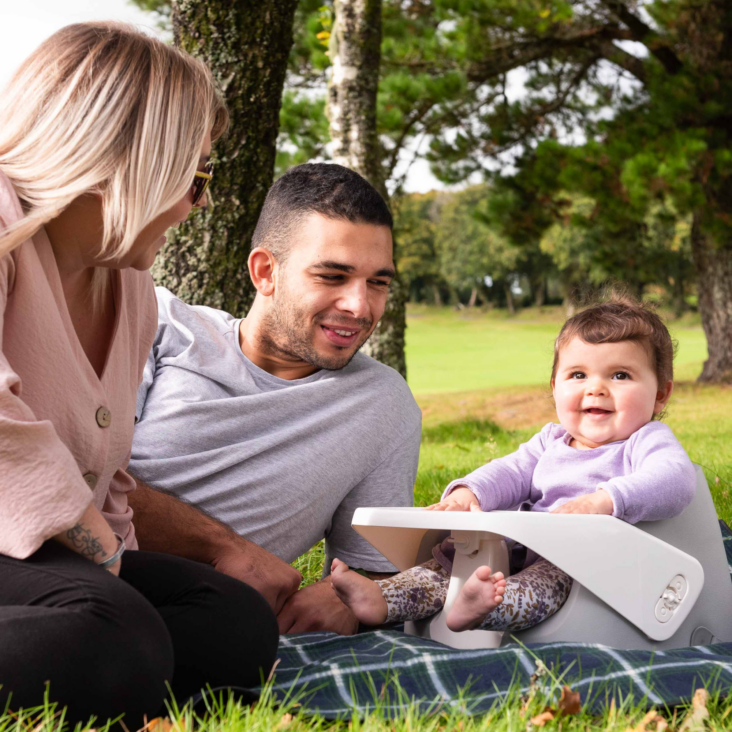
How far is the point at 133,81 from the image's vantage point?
61.4 inches

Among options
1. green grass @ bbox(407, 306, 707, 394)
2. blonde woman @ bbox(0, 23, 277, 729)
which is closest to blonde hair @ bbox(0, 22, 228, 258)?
blonde woman @ bbox(0, 23, 277, 729)

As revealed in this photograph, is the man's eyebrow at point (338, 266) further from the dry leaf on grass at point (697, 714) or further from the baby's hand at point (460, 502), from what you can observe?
the dry leaf on grass at point (697, 714)

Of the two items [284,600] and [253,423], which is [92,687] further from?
[253,423]

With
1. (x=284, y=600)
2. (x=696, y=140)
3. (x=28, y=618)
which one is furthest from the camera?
(x=696, y=140)

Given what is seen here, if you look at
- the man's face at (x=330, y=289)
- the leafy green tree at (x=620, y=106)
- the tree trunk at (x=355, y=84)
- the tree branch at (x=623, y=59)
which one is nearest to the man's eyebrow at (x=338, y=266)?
the man's face at (x=330, y=289)

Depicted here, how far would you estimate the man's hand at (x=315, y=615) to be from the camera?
6.90 feet

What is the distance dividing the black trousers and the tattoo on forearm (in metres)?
0.02

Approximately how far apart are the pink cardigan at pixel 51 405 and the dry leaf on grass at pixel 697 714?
3.85 feet

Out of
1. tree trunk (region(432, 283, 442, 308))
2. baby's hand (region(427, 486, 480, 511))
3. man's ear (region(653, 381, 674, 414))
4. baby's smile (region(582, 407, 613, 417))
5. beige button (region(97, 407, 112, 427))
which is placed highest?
tree trunk (region(432, 283, 442, 308))

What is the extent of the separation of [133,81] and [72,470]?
2.47 feet

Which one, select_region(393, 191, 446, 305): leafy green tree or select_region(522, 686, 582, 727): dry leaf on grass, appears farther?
select_region(393, 191, 446, 305): leafy green tree

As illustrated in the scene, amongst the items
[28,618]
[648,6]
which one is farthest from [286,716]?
[648,6]

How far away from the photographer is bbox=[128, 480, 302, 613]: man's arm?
6.99 feet

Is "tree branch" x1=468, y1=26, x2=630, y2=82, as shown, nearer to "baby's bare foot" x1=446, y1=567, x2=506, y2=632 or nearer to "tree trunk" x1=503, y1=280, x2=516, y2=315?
"baby's bare foot" x1=446, y1=567, x2=506, y2=632
